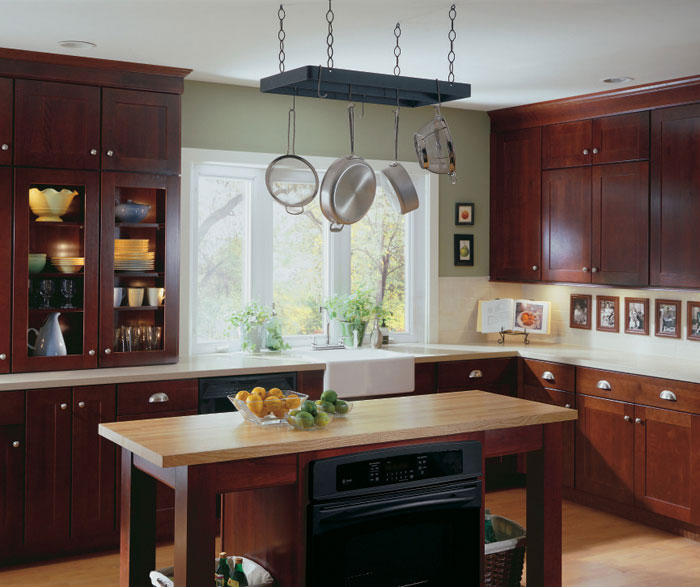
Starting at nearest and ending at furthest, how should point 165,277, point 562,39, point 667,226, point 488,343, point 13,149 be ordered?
point 562,39, point 13,149, point 165,277, point 667,226, point 488,343

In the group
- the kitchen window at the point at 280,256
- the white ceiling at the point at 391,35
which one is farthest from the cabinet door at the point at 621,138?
the kitchen window at the point at 280,256

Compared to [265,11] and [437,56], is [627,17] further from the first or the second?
[265,11]

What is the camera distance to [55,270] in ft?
14.8

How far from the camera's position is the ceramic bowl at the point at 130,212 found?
462 centimetres

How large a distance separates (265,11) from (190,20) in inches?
14.7

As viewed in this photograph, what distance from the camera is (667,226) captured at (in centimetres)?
500

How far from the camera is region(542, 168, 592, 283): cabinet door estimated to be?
18.0 feet

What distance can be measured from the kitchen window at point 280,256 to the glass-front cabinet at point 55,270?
695 millimetres

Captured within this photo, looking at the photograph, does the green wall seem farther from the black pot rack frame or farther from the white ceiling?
the black pot rack frame

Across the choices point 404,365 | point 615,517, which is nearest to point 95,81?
point 404,365

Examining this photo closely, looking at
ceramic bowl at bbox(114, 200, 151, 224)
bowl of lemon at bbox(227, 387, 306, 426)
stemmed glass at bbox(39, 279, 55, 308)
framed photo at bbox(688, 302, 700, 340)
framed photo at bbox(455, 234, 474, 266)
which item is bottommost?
bowl of lemon at bbox(227, 387, 306, 426)

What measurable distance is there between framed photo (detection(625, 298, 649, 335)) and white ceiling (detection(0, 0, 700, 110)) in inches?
57.9

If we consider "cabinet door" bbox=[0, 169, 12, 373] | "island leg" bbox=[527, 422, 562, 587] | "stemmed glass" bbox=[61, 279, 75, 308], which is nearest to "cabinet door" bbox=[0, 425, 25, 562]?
"cabinet door" bbox=[0, 169, 12, 373]

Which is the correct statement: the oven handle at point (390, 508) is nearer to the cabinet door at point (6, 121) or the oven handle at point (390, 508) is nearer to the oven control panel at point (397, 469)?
the oven control panel at point (397, 469)
